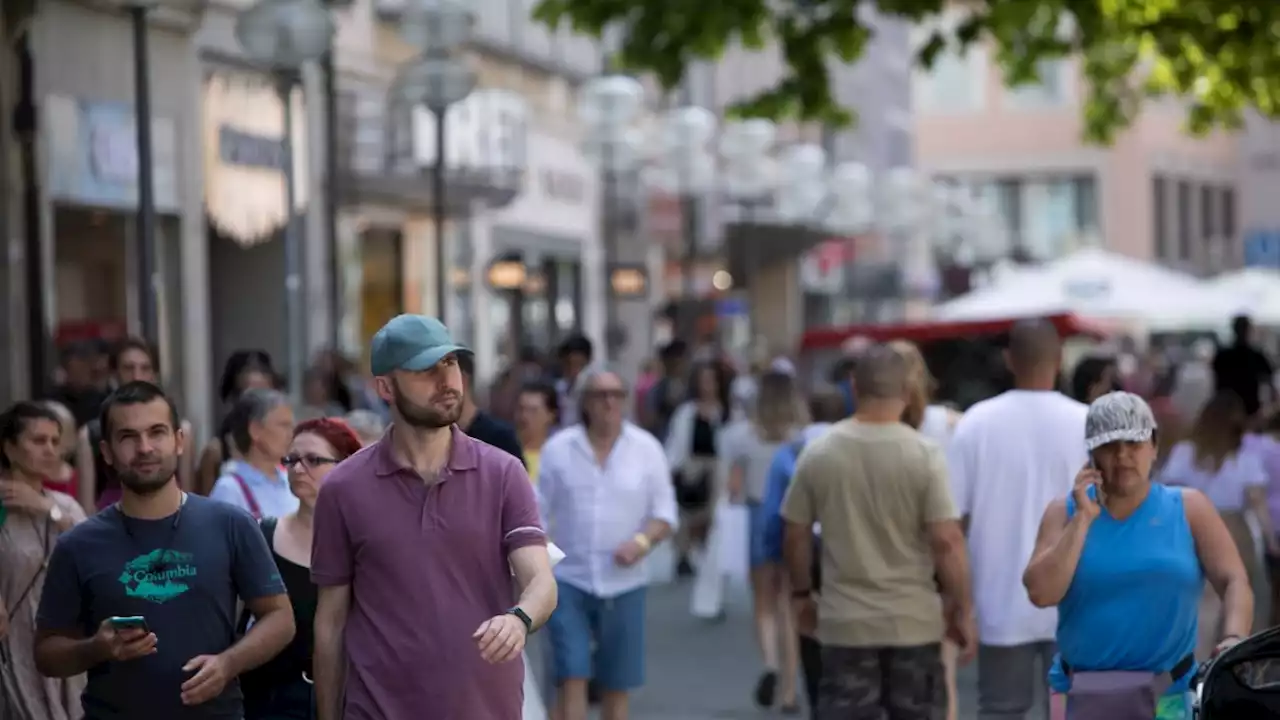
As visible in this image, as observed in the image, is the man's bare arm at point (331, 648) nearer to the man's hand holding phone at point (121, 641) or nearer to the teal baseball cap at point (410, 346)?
the man's hand holding phone at point (121, 641)

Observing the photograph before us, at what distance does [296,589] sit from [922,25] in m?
13.3

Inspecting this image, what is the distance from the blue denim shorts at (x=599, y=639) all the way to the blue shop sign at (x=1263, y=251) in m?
58.5

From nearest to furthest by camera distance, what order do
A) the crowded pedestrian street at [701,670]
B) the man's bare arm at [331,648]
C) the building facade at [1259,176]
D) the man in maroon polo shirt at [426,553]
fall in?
the man in maroon polo shirt at [426,553]
the man's bare arm at [331,648]
the crowded pedestrian street at [701,670]
the building facade at [1259,176]

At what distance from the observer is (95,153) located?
21031 mm

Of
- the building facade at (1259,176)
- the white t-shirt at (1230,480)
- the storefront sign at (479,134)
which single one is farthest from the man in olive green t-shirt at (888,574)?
the building facade at (1259,176)

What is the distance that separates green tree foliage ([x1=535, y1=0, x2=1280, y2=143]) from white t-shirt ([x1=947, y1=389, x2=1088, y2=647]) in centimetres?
862

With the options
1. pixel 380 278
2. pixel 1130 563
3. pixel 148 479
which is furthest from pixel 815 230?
pixel 148 479

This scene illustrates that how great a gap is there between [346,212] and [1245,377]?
9890 mm

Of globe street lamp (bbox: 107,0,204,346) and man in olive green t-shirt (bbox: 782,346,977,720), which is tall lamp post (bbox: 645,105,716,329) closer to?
globe street lamp (bbox: 107,0,204,346)

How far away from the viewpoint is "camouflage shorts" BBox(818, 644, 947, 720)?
9.44 metres

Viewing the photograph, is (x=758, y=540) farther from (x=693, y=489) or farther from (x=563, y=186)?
(x=563, y=186)

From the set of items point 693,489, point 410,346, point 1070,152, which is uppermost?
point 1070,152

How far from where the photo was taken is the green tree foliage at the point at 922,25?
19281 millimetres

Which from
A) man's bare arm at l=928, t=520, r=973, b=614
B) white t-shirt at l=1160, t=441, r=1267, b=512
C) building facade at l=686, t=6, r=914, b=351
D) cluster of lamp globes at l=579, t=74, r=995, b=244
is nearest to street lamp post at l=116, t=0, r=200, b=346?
white t-shirt at l=1160, t=441, r=1267, b=512
